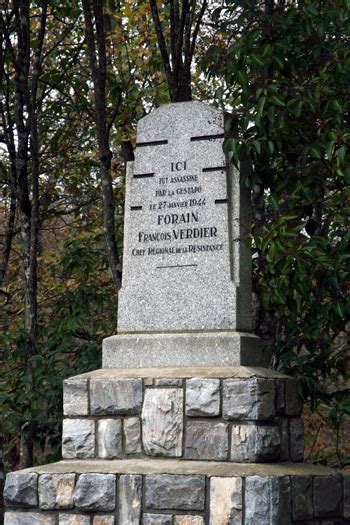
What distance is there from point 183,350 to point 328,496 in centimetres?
121

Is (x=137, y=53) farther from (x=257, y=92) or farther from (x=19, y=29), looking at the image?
(x=257, y=92)

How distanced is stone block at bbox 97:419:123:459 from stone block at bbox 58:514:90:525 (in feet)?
1.25

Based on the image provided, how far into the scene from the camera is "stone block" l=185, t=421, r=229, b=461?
20.8 ft

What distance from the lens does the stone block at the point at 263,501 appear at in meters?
6.00

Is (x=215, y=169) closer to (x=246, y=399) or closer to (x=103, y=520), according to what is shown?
(x=246, y=399)

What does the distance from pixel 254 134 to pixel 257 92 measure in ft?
1.32

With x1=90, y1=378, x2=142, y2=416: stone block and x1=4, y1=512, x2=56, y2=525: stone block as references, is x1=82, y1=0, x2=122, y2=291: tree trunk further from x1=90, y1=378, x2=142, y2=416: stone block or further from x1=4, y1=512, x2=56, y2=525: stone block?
x1=4, y1=512, x2=56, y2=525: stone block

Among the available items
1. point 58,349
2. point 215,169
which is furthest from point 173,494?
point 58,349

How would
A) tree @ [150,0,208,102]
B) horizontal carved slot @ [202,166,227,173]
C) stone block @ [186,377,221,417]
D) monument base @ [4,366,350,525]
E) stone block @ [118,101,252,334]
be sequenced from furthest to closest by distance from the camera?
1. tree @ [150,0,208,102]
2. horizontal carved slot @ [202,166,227,173]
3. stone block @ [118,101,252,334]
4. stone block @ [186,377,221,417]
5. monument base @ [4,366,350,525]

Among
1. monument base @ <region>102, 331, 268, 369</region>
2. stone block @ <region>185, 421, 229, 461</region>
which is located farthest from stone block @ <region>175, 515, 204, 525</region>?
monument base @ <region>102, 331, 268, 369</region>

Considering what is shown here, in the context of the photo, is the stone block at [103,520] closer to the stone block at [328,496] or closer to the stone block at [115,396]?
the stone block at [115,396]

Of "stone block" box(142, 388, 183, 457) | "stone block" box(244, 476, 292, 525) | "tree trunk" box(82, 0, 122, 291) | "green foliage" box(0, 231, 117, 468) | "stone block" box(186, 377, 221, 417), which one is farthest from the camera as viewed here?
"tree trunk" box(82, 0, 122, 291)

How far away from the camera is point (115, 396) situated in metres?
6.73

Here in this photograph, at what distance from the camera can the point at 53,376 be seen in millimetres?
8469
